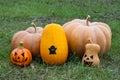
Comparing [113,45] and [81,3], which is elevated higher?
[81,3]

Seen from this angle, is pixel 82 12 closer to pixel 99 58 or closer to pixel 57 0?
pixel 57 0

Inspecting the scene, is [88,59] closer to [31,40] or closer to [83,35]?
[83,35]

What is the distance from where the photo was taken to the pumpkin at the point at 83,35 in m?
5.21

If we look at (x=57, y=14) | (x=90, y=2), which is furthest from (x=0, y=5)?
(x=90, y=2)

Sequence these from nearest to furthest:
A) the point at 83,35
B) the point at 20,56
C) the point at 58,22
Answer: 1. the point at 20,56
2. the point at 83,35
3. the point at 58,22

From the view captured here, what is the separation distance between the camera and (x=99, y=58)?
18.2ft

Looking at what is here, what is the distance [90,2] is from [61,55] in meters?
4.96

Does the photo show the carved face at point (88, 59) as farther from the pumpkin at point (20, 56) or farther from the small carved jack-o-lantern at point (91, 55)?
the pumpkin at point (20, 56)

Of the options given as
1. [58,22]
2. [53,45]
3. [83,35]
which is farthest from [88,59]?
[58,22]

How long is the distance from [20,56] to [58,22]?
9.23 feet

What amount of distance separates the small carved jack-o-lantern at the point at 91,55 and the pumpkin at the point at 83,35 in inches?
6.5

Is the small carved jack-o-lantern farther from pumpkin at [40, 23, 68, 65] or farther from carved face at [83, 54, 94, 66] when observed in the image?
pumpkin at [40, 23, 68, 65]

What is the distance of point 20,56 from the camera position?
5.03 meters

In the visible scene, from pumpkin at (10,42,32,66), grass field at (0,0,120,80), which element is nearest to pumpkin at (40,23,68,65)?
grass field at (0,0,120,80)
